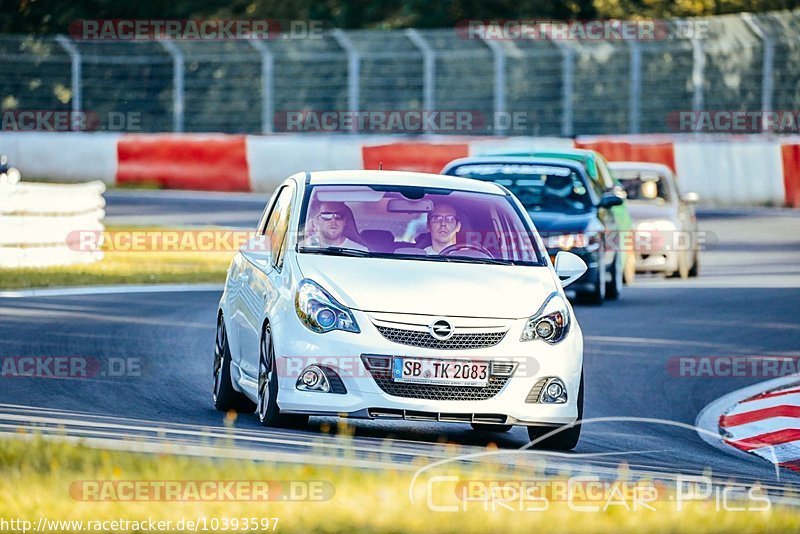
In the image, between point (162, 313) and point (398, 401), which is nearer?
point (398, 401)

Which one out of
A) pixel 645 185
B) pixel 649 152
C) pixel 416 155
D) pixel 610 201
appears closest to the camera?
pixel 610 201

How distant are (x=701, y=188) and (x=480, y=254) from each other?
2143 centimetres

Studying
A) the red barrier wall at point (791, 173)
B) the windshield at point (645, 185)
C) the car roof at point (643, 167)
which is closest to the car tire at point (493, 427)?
the windshield at point (645, 185)

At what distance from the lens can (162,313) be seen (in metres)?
16.2

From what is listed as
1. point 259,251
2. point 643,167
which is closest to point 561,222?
point 643,167

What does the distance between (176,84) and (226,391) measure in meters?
25.6

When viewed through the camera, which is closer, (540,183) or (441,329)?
(441,329)

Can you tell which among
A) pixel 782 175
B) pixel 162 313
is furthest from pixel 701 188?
pixel 162 313

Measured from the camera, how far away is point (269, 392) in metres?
9.41

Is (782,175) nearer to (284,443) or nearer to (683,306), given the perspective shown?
(683,306)

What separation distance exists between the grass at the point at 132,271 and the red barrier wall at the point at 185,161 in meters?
10.5

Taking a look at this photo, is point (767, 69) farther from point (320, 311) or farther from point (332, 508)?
point (332, 508)

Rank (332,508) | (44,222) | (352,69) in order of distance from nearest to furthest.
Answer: (332,508) → (44,222) → (352,69)

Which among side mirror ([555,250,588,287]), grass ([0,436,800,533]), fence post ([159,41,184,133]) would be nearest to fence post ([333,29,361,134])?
fence post ([159,41,184,133])
